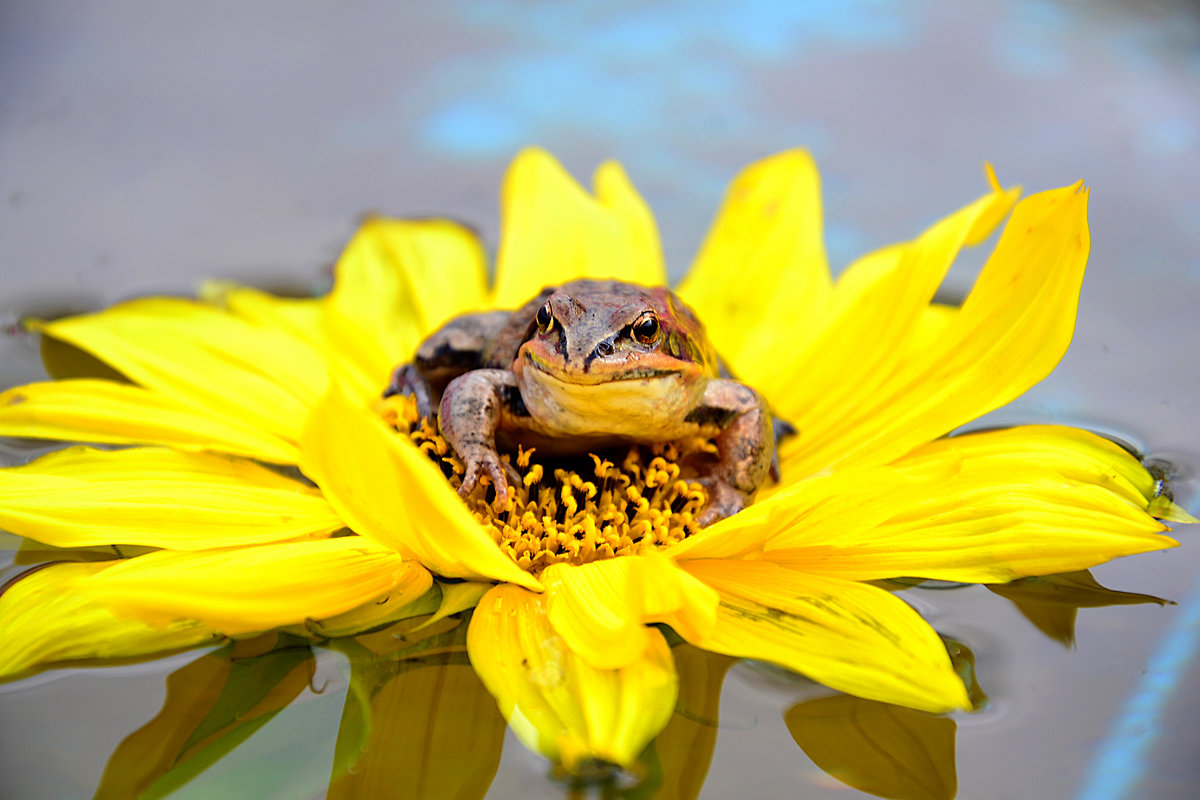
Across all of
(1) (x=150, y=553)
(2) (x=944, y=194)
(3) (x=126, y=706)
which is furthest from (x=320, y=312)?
(2) (x=944, y=194)

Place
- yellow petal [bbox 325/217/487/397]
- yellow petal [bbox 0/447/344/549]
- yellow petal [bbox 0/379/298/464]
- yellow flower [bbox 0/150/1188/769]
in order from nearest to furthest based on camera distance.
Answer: yellow flower [bbox 0/150/1188/769] → yellow petal [bbox 0/447/344/549] → yellow petal [bbox 0/379/298/464] → yellow petal [bbox 325/217/487/397]

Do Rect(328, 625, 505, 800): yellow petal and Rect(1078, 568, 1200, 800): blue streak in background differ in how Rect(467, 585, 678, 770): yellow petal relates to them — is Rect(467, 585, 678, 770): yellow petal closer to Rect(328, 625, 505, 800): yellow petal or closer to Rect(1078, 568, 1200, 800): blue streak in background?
Rect(328, 625, 505, 800): yellow petal

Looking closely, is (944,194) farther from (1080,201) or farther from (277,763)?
(277,763)

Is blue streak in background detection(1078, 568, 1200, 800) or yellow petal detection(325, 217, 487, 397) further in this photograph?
yellow petal detection(325, 217, 487, 397)

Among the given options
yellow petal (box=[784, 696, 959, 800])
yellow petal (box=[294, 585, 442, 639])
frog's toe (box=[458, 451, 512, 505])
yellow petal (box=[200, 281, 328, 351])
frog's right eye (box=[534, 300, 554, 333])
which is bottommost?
yellow petal (box=[784, 696, 959, 800])

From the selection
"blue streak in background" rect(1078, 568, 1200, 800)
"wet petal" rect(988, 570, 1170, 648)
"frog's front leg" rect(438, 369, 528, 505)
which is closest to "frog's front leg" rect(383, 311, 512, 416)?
"frog's front leg" rect(438, 369, 528, 505)

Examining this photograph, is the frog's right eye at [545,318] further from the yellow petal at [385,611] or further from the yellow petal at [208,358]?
the yellow petal at [208,358]

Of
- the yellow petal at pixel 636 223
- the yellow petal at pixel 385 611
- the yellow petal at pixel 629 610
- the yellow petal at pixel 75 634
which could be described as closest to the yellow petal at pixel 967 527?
the yellow petal at pixel 629 610

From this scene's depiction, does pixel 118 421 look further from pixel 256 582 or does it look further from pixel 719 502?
pixel 719 502
